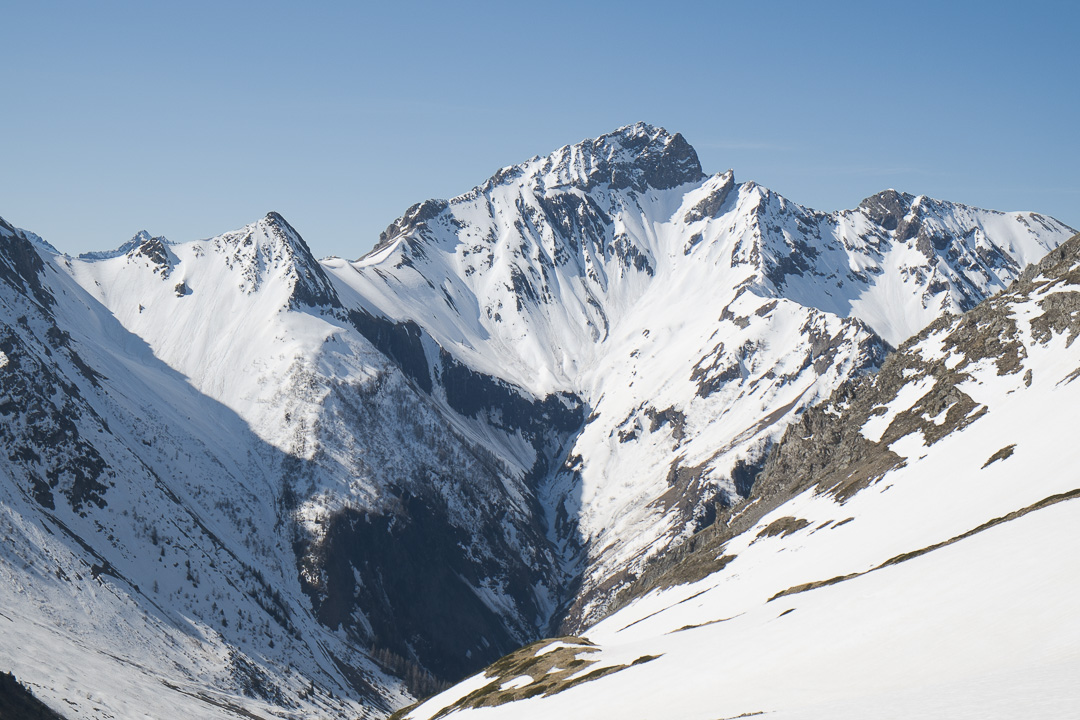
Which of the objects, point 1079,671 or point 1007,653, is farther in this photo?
point 1007,653

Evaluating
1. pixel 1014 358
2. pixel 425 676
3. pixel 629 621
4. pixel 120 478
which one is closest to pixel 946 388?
pixel 1014 358

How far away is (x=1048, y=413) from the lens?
78875mm

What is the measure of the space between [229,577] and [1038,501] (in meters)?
147

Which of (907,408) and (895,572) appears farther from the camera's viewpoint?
(907,408)

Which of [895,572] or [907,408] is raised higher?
[907,408]

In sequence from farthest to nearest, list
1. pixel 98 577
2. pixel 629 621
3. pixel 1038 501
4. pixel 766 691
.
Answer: pixel 98 577 → pixel 629 621 → pixel 1038 501 → pixel 766 691

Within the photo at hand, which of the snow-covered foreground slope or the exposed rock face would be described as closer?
the snow-covered foreground slope

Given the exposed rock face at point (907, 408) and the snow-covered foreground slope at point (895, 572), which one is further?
the exposed rock face at point (907, 408)

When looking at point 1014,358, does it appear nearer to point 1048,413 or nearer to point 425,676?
point 1048,413

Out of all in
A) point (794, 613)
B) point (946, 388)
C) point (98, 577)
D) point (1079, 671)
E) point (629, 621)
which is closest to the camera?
point (1079, 671)

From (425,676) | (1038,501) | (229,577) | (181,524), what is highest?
(181,524)

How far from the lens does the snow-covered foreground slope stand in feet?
109

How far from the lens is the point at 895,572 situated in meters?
49.1

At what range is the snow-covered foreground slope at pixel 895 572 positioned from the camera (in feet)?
109
